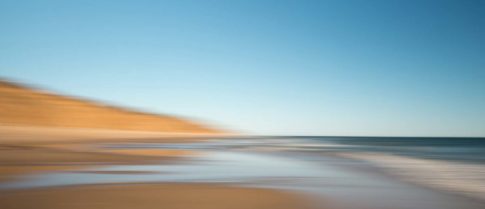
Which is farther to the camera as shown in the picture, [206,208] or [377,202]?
[377,202]

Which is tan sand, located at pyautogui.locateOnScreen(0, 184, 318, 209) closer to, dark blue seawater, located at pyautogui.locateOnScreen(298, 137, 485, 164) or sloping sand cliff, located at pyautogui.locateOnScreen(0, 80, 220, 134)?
dark blue seawater, located at pyautogui.locateOnScreen(298, 137, 485, 164)

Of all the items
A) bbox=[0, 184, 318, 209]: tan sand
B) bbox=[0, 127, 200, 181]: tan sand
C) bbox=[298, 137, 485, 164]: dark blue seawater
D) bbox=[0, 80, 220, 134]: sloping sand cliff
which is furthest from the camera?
bbox=[0, 80, 220, 134]: sloping sand cliff

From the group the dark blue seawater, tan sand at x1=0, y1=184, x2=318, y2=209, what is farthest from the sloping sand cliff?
tan sand at x1=0, y1=184, x2=318, y2=209

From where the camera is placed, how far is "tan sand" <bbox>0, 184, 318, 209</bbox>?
Result: 15.6ft

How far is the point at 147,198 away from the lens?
5254 millimetres

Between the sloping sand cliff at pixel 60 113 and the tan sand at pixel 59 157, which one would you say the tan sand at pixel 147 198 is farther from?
the sloping sand cliff at pixel 60 113

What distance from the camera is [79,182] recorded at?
21.4 feet

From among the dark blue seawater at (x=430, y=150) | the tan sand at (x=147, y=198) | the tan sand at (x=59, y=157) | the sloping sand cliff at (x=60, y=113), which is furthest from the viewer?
the sloping sand cliff at (x=60, y=113)

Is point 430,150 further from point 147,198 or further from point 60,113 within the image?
point 60,113

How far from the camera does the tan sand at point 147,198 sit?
4.77 meters

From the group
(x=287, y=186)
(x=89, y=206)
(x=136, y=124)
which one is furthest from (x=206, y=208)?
(x=136, y=124)

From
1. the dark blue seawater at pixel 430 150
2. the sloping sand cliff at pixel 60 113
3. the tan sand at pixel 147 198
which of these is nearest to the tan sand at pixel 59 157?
the tan sand at pixel 147 198

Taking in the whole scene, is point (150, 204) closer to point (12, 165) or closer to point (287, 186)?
point (287, 186)

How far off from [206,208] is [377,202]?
222cm
